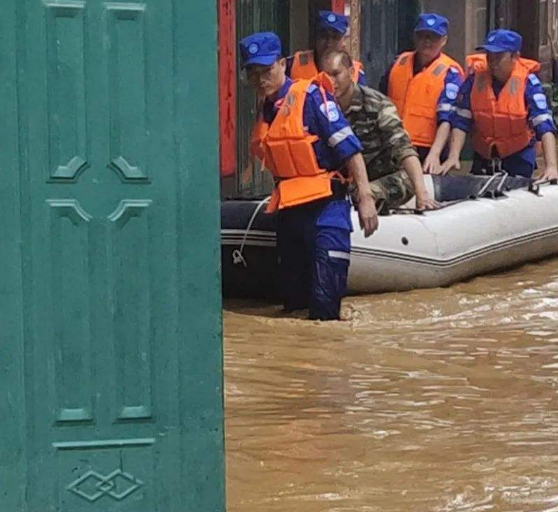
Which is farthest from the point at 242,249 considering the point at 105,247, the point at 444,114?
the point at 105,247

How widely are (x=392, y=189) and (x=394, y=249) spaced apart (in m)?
0.37

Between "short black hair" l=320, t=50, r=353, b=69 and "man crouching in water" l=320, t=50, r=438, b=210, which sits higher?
"short black hair" l=320, t=50, r=353, b=69

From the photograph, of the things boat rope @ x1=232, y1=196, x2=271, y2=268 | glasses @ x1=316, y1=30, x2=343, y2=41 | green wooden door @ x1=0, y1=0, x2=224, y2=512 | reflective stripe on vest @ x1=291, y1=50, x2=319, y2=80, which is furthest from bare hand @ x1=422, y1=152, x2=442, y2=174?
green wooden door @ x1=0, y1=0, x2=224, y2=512

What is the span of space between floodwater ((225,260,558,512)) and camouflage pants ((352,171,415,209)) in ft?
1.89

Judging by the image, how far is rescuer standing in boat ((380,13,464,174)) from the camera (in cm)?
1091

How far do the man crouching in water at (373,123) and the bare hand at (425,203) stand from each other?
130mm

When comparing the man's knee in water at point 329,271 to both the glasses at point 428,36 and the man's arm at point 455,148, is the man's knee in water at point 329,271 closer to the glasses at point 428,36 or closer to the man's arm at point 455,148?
the man's arm at point 455,148

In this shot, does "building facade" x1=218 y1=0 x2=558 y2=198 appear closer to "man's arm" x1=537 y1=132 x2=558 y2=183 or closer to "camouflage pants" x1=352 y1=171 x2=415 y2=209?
"man's arm" x1=537 y1=132 x2=558 y2=183

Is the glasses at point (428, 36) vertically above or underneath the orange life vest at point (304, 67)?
above

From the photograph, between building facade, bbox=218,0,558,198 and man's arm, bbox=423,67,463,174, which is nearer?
man's arm, bbox=423,67,463,174

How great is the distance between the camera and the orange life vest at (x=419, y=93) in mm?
10984

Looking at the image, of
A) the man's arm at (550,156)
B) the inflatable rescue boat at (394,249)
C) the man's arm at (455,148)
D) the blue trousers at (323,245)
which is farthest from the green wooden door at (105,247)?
the man's arm at (455,148)

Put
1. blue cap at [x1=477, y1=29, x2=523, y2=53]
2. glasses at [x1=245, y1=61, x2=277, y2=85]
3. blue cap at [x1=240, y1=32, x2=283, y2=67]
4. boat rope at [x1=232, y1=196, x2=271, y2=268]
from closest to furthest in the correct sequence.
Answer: blue cap at [x1=240, y1=32, x2=283, y2=67]
glasses at [x1=245, y1=61, x2=277, y2=85]
boat rope at [x1=232, y1=196, x2=271, y2=268]
blue cap at [x1=477, y1=29, x2=523, y2=53]

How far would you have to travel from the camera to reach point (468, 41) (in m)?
19.5
